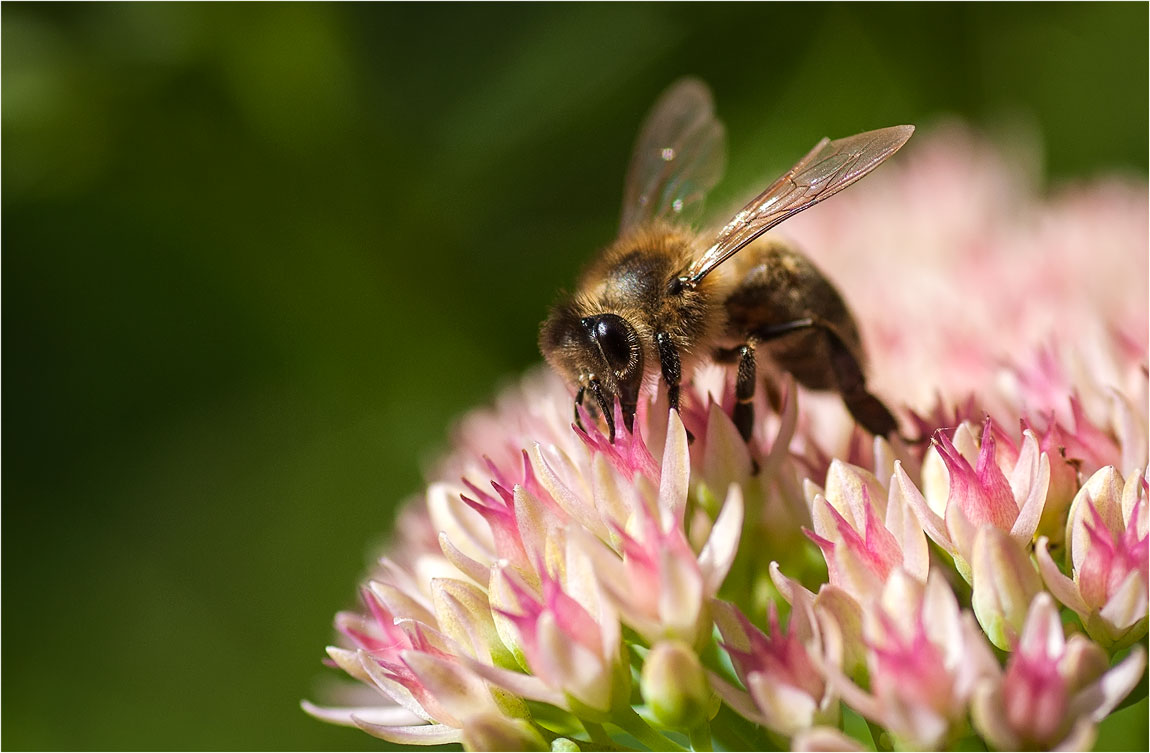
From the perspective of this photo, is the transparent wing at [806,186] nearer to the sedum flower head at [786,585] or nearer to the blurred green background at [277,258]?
the sedum flower head at [786,585]

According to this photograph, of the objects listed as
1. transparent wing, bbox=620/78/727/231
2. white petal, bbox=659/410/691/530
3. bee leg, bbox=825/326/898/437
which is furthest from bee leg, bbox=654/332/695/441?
transparent wing, bbox=620/78/727/231

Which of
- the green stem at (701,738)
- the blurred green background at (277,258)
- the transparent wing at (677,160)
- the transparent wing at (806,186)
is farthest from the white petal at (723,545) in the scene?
the blurred green background at (277,258)

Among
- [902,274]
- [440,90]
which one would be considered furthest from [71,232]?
[902,274]

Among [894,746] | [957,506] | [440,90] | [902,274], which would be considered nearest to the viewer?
[894,746]

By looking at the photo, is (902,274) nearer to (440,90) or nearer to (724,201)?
(724,201)

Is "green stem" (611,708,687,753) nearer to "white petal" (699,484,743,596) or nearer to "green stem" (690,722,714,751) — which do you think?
"green stem" (690,722,714,751)

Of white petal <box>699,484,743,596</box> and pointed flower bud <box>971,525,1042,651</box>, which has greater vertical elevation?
white petal <box>699,484,743,596</box>

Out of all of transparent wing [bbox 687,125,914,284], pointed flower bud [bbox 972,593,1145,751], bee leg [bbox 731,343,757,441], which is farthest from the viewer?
bee leg [bbox 731,343,757,441]
